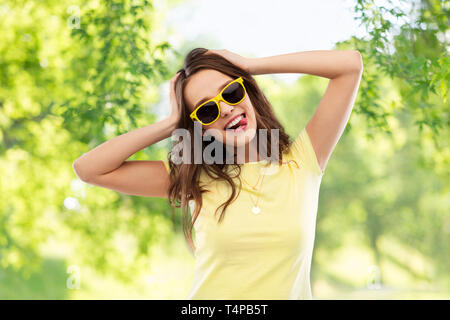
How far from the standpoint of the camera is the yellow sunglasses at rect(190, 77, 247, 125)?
4.70 feet

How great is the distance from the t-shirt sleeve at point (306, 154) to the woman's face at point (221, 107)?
0.51 feet

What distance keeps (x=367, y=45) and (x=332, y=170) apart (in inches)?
352

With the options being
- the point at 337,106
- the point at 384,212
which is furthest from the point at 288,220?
the point at 384,212

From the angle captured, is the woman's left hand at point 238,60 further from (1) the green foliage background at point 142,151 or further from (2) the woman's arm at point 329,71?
(1) the green foliage background at point 142,151

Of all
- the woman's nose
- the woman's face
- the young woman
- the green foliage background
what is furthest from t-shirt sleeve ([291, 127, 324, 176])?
the green foliage background

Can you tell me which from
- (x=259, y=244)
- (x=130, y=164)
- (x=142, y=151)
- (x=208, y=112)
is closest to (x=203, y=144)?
(x=208, y=112)

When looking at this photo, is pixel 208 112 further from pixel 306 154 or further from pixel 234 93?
pixel 306 154

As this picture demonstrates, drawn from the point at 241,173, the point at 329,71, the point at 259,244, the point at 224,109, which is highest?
the point at 329,71

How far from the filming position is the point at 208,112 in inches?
56.8

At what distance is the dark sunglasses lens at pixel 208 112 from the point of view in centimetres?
143

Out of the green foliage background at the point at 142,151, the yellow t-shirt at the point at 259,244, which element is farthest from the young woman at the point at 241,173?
Answer: the green foliage background at the point at 142,151

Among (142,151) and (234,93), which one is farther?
(142,151)

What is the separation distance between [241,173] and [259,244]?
0.87 ft

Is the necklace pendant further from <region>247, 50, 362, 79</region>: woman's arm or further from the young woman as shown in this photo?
<region>247, 50, 362, 79</region>: woman's arm
